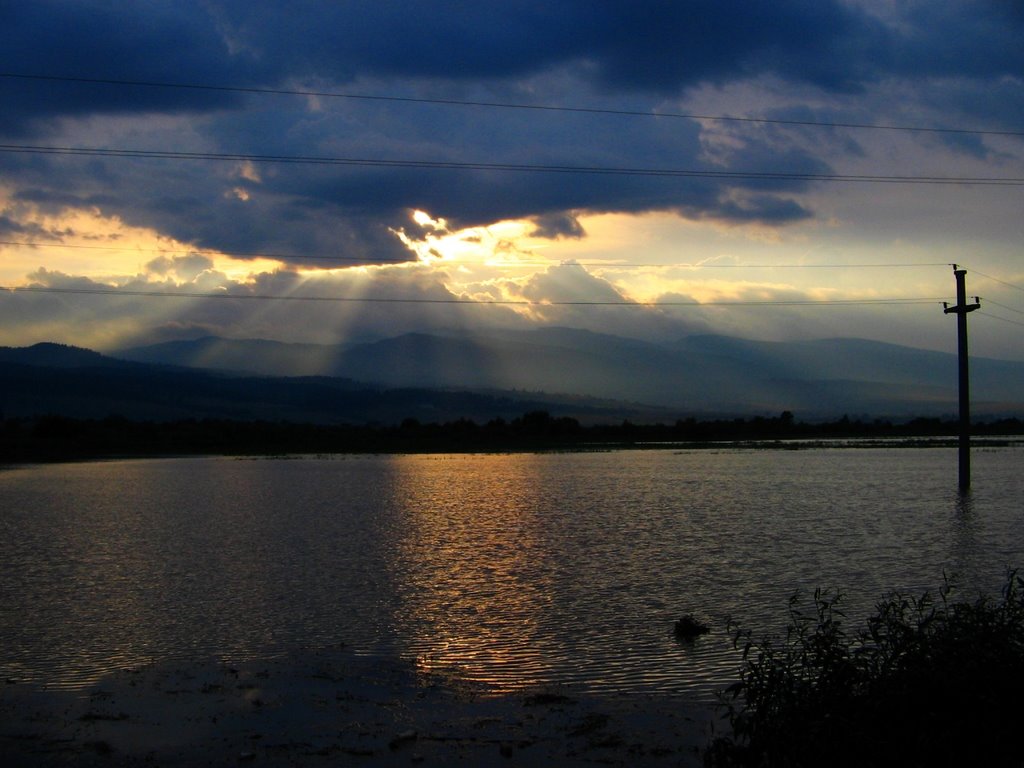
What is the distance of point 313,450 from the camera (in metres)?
96.8

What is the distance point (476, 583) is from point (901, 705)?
12.7 meters

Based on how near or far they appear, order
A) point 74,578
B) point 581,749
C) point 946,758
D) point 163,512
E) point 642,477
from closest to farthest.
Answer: point 946,758
point 581,749
point 74,578
point 163,512
point 642,477

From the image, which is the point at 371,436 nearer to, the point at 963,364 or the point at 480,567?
the point at 963,364

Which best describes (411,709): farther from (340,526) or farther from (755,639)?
(340,526)

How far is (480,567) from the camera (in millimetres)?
22109

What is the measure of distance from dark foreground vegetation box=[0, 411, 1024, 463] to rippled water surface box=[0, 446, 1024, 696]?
1924 inches

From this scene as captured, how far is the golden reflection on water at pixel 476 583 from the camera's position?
13.9 metres

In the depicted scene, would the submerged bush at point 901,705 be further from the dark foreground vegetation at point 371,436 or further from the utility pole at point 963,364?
the dark foreground vegetation at point 371,436

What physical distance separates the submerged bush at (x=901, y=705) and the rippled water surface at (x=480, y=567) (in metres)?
3.57

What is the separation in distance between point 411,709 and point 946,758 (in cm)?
606

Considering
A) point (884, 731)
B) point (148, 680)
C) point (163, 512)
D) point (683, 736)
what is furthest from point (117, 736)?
point (163, 512)

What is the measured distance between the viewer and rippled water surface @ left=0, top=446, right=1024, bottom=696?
1457 cm

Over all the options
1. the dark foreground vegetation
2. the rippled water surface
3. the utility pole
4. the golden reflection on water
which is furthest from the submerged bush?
the dark foreground vegetation

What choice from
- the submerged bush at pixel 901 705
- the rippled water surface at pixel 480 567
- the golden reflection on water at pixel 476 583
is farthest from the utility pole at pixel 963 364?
the submerged bush at pixel 901 705
